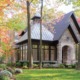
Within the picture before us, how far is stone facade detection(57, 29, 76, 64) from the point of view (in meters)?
34.7

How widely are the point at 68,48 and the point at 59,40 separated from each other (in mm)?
2729

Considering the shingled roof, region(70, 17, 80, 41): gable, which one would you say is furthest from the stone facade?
region(70, 17, 80, 41): gable

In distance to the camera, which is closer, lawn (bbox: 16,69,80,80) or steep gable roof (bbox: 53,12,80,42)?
lawn (bbox: 16,69,80,80)

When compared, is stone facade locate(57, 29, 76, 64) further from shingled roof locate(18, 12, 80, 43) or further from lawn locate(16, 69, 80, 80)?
lawn locate(16, 69, 80, 80)

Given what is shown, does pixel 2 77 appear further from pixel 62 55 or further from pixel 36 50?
pixel 62 55

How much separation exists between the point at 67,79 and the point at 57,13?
875 inches

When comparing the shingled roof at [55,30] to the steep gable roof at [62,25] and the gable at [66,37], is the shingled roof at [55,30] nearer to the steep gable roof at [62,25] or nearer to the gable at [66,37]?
the steep gable roof at [62,25]

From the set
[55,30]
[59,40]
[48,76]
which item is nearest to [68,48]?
[59,40]

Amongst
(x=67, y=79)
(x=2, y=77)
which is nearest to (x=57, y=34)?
(x=67, y=79)

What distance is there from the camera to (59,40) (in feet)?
113

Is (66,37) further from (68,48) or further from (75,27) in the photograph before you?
(75,27)

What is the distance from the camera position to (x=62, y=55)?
37.6 metres

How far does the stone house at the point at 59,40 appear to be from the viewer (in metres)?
34.7

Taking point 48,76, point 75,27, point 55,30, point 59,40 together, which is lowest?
point 48,76
